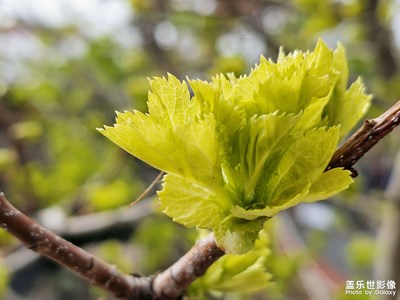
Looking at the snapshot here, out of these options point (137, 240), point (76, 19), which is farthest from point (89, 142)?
point (137, 240)

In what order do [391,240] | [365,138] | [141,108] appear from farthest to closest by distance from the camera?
[141,108], [391,240], [365,138]

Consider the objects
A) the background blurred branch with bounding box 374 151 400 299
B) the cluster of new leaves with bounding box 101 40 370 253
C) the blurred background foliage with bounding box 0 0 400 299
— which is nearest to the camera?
the cluster of new leaves with bounding box 101 40 370 253

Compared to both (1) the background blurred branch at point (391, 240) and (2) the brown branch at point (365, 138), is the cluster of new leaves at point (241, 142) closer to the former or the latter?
(2) the brown branch at point (365, 138)


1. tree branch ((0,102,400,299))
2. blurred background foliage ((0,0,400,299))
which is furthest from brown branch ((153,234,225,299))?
blurred background foliage ((0,0,400,299))

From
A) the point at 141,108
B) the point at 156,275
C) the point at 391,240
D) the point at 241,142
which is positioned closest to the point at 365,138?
the point at 241,142

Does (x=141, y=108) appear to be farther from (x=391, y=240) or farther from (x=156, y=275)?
(x=156, y=275)

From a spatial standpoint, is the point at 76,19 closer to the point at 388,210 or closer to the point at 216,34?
the point at 216,34

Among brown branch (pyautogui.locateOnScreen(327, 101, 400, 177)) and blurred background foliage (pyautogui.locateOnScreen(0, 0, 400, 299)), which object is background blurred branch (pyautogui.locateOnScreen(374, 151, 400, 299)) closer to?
blurred background foliage (pyautogui.locateOnScreen(0, 0, 400, 299))
